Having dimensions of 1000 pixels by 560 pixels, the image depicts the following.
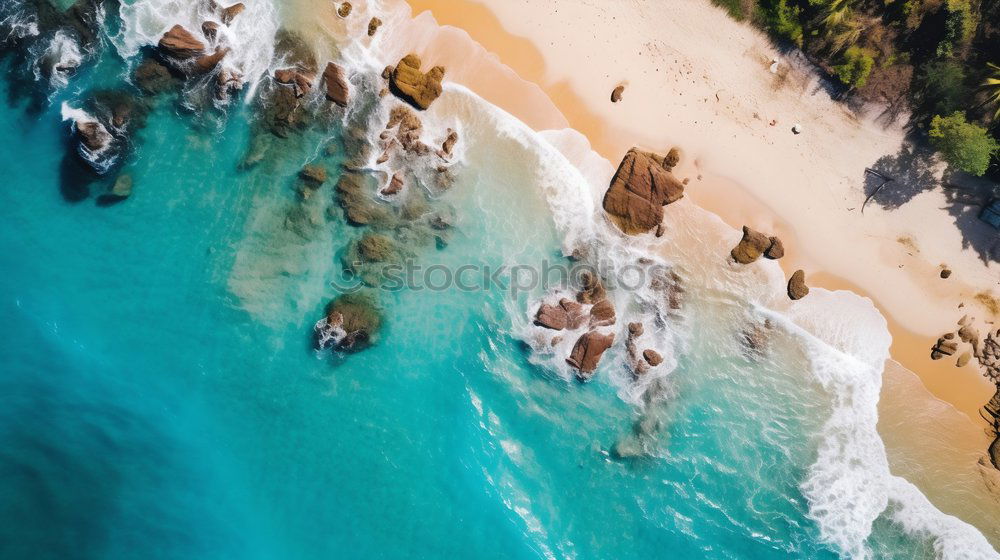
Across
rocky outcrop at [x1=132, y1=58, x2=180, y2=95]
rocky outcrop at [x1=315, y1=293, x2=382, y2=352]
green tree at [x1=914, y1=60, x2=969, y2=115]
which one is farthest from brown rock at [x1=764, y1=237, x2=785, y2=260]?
rocky outcrop at [x1=132, y1=58, x2=180, y2=95]

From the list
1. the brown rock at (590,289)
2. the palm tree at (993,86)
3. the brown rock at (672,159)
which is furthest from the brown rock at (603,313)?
the palm tree at (993,86)

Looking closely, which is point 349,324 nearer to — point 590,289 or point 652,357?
point 590,289

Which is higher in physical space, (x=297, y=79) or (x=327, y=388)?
(x=297, y=79)

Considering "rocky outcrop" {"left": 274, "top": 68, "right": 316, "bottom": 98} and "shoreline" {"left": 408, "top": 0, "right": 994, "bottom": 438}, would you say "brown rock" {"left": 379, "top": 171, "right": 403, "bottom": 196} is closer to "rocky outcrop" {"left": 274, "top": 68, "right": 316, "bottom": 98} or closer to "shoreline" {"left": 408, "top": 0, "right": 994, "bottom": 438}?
"shoreline" {"left": 408, "top": 0, "right": 994, "bottom": 438}

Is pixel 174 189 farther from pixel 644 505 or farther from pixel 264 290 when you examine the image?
pixel 644 505

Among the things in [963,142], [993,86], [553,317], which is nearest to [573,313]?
[553,317]

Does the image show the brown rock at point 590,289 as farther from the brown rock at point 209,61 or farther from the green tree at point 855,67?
the brown rock at point 209,61

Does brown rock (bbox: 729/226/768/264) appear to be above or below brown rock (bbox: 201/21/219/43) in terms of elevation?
above
